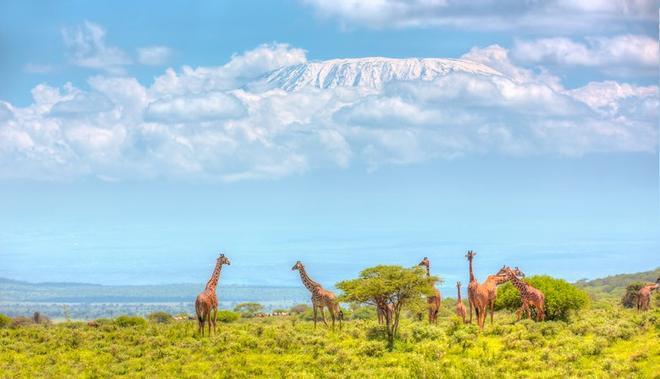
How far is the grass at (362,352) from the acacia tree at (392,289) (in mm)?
1456

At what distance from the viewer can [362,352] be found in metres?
52.5

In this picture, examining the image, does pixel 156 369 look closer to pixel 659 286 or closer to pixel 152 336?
pixel 152 336

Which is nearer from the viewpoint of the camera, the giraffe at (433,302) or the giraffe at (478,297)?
the giraffe at (478,297)

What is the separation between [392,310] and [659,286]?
73.6 ft

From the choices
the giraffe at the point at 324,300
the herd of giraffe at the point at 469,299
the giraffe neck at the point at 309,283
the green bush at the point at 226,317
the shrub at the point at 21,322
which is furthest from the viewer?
the green bush at the point at 226,317

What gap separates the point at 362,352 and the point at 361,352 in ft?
0.19

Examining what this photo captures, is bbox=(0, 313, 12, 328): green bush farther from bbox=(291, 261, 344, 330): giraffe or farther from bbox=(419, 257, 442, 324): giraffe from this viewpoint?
bbox=(419, 257, 442, 324): giraffe

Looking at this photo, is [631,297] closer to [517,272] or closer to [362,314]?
[362,314]

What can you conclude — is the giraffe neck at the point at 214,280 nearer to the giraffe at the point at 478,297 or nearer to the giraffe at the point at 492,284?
the giraffe at the point at 478,297

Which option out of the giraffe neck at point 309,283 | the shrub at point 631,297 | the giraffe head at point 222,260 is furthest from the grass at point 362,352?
the shrub at point 631,297

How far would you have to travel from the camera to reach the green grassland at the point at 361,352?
4759 centimetres

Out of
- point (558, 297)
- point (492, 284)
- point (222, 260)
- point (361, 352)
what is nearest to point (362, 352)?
point (361, 352)

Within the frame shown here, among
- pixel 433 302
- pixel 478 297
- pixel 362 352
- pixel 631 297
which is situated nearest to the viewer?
pixel 362 352

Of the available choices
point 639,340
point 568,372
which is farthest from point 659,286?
point 568,372
